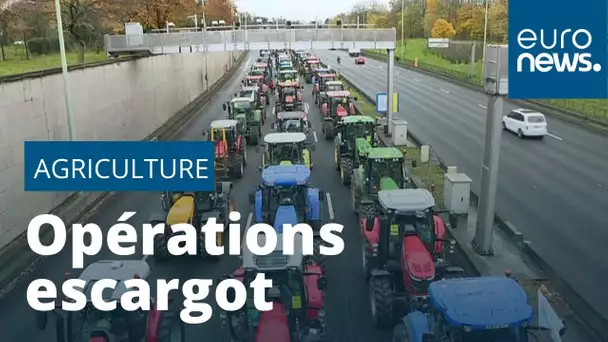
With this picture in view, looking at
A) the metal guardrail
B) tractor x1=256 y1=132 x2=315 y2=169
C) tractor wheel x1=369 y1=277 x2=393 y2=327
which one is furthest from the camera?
the metal guardrail

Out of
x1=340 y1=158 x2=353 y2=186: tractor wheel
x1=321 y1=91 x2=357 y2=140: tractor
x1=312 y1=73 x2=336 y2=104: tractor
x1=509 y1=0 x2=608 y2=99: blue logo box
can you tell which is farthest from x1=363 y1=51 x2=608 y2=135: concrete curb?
x1=509 y1=0 x2=608 y2=99: blue logo box

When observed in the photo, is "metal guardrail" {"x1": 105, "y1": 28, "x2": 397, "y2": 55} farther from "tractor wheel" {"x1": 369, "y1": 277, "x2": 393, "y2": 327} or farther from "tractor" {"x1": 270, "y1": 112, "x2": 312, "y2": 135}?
"tractor wheel" {"x1": 369, "y1": 277, "x2": 393, "y2": 327}

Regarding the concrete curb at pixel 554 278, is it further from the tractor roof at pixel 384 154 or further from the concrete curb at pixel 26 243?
the concrete curb at pixel 26 243

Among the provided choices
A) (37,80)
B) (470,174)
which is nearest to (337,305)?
(37,80)

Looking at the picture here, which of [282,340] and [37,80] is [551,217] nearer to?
[282,340]

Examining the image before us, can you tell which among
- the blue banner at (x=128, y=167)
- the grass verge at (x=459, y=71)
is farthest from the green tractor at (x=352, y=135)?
the grass verge at (x=459, y=71)
